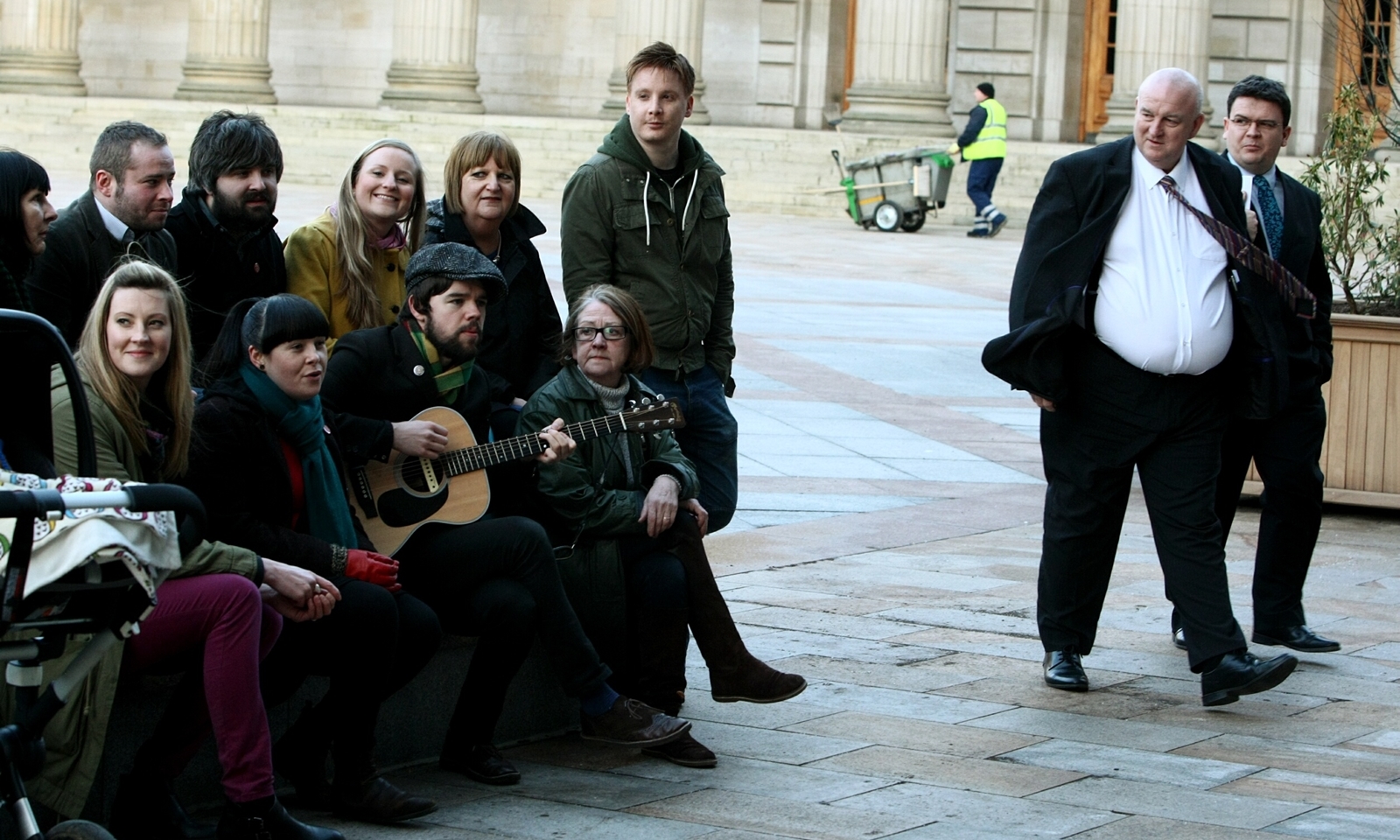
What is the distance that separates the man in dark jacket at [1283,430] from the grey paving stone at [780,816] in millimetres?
2402

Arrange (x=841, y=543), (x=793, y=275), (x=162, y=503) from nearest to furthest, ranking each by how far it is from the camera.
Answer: (x=162, y=503), (x=841, y=543), (x=793, y=275)

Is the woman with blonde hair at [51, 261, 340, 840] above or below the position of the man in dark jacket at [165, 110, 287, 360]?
below

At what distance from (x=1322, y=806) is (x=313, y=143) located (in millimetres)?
27683

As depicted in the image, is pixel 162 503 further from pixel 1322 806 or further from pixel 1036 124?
pixel 1036 124

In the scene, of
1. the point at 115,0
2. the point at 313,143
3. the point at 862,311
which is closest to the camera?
the point at 862,311

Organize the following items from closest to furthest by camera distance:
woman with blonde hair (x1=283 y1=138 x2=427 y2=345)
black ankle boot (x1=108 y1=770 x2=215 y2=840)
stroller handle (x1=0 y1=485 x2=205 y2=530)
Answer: stroller handle (x1=0 y1=485 x2=205 y2=530)
black ankle boot (x1=108 y1=770 x2=215 y2=840)
woman with blonde hair (x1=283 y1=138 x2=427 y2=345)

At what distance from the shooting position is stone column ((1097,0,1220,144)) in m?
29.0

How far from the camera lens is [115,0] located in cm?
3541

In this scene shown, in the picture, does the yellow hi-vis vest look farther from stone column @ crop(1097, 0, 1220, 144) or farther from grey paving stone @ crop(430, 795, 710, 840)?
grey paving stone @ crop(430, 795, 710, 840)

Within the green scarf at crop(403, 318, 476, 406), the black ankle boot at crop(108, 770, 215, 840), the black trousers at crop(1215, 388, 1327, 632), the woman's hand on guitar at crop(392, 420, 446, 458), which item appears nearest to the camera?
the black ankle boot at crop(108, 770, 215, 840)

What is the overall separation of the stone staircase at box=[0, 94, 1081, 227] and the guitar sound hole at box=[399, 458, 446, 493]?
23.0 m

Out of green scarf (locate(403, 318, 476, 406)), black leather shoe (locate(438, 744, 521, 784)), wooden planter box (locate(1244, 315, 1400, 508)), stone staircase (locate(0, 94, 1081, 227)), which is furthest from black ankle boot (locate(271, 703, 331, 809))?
stone staircase (locate(0, 94, 1081, 227))

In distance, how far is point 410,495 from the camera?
5.00 m

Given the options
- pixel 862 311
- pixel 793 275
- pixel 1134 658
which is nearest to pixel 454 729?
pixel 1134 658
